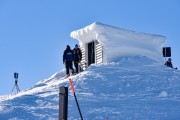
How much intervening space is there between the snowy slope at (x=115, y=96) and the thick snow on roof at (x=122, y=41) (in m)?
0.83

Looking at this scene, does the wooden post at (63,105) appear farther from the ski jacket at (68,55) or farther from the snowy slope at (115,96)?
the ski jacket at (68,55)

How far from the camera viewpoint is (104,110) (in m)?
16.3

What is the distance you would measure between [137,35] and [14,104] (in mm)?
10892

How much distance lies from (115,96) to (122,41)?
24.7 ft

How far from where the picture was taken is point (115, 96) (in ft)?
61.1

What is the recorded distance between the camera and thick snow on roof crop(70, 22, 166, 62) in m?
25.3

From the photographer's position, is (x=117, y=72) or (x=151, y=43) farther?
(x=151, y=43)

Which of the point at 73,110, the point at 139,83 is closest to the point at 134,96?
the point at 139,83

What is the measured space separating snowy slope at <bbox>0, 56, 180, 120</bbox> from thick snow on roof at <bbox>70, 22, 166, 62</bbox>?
0.83 m

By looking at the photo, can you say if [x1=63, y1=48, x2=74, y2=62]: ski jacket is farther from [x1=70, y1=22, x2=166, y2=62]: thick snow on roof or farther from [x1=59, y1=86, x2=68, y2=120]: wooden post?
[x1=59, y1=86, x2=68, y2=120]: wooden post

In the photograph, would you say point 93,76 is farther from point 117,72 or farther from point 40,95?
point 40,95

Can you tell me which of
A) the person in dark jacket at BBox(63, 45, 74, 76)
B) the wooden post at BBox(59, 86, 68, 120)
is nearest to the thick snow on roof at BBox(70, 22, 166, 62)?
the person in dark jacket at BBox(63, 45, 74, 76)

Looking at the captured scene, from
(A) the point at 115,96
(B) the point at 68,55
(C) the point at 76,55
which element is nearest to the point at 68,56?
(B) the point at 68,55

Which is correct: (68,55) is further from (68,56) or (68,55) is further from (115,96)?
(115,96)
